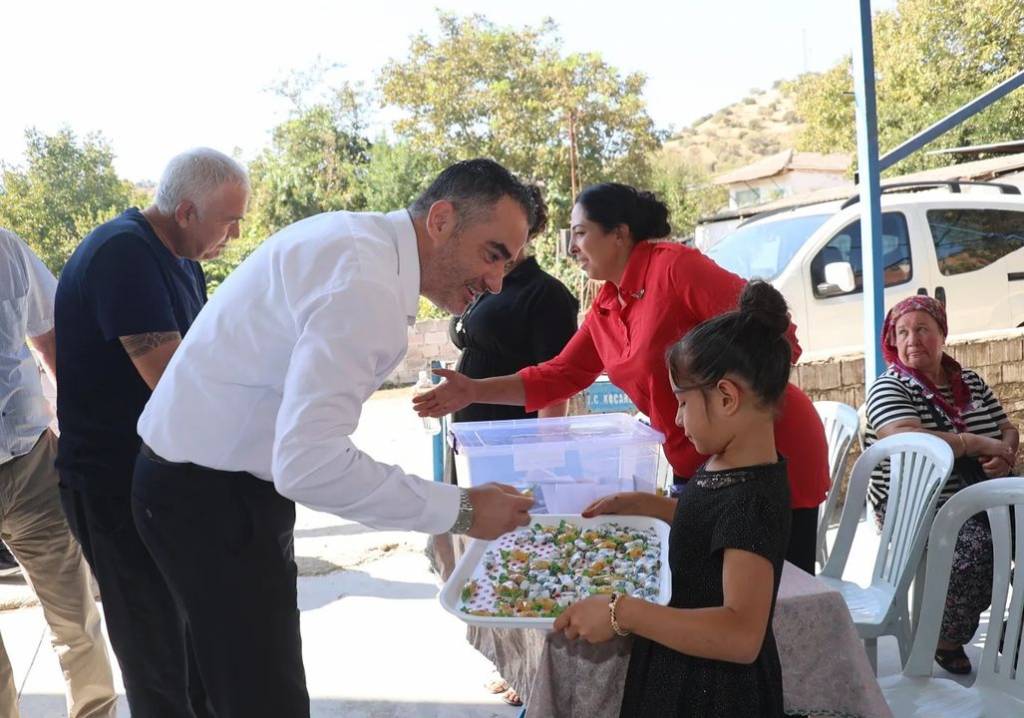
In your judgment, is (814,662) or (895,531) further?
(895,531)

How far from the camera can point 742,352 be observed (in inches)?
60.1

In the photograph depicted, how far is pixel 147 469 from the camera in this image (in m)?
1.68

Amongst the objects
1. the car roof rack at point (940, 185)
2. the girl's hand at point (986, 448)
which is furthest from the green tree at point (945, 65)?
the girl's hand at point (986, 448)

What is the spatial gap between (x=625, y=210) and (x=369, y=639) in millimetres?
2148

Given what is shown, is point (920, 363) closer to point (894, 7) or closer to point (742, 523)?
point (742, 523)

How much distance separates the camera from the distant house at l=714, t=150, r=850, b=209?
119 ft

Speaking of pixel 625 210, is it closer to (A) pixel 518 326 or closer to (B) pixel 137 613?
(A) pixel 518 326

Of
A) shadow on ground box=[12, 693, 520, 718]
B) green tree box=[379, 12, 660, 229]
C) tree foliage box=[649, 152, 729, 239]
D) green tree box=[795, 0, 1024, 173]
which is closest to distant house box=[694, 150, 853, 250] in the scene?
tree foliage box=[649, 152, 729, 239]

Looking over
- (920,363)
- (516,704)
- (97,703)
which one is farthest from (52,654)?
(920,363)

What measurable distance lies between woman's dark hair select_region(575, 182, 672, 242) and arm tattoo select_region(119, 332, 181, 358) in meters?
1.15

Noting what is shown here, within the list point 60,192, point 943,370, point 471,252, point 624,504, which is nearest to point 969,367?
point 943,370

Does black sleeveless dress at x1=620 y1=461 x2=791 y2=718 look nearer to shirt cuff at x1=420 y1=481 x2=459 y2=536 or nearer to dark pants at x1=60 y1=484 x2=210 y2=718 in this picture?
shirt cuff at x1=420 y1=481 x2=459 y2=536

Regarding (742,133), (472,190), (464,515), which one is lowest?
(464,515)

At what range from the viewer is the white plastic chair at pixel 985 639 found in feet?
6.52
